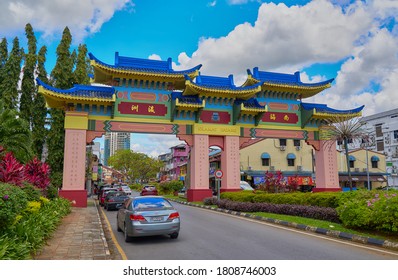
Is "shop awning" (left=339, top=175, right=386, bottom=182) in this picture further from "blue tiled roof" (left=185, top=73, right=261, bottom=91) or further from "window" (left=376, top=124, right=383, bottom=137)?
"blue tiled roof" (left=185, top=73, right=261, bottom=91)

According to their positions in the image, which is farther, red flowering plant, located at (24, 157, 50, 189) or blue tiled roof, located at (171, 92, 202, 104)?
blue tiled roof, located at (171, 92, 202, 104)

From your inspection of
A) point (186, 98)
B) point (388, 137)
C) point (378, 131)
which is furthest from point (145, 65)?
point (378, 131)

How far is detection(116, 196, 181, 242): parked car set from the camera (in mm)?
9734

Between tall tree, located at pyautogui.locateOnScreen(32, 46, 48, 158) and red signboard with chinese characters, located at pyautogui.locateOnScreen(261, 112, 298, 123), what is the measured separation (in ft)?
68.6

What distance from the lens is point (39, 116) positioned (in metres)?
31.5

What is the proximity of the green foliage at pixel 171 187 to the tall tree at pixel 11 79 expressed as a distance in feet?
75.0

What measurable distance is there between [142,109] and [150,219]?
16.5 metres

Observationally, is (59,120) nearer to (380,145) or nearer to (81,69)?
(81,69)

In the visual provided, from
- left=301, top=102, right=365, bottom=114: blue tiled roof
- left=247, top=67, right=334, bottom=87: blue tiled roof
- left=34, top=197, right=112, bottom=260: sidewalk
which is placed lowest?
left=34, top=197, right=112, bottom=260: sidewalk

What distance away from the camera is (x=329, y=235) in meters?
11.4

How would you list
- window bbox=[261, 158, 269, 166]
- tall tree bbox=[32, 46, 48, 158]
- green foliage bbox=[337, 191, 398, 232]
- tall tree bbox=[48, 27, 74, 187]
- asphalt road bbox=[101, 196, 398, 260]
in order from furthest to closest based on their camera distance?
window bbox=[261, 158, 269, 166]
tall tree bbox=[32, 46, 48, 158]
tall tree bbox=[48, 27, 74, 187]
green foliage bbox=[337, 191, 398, 232]
asphalt road bbox=[101, 196, 398, 260]

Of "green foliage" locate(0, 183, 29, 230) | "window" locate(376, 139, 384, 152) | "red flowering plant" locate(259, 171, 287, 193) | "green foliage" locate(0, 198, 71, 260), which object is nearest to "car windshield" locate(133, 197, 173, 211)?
"green foliage" locate(0, 198, 71, 260)

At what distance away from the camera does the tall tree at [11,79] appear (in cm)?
2988

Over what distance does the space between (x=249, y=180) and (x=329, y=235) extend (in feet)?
111
